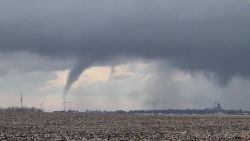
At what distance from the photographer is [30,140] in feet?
175

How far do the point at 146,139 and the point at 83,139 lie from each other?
20.7 feet

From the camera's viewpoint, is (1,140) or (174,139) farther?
(174,139)

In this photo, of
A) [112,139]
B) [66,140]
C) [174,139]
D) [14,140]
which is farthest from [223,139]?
[14,140]

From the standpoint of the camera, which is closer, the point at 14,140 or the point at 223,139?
the point at 14,140

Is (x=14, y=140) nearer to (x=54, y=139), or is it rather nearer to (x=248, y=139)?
(x=54, y=139)

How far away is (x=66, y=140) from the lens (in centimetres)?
5425

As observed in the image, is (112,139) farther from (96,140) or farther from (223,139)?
(223,139)

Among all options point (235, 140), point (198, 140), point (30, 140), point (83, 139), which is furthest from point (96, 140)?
point (235, 140)

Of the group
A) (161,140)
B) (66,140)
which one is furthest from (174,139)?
(66,140)

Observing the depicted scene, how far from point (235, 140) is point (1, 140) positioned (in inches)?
909

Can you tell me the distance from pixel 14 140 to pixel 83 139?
6997 mm

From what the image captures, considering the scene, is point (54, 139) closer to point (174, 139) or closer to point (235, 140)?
point (174, 139)

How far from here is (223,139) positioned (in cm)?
5778

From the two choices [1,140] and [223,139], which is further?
[223,139]
